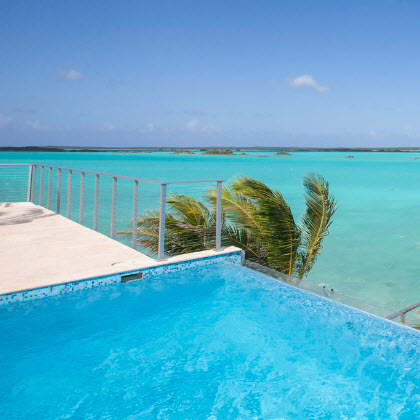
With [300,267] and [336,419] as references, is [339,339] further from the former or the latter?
[300,267]

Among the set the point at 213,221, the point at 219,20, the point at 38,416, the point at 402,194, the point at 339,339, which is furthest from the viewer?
the point at 402,194

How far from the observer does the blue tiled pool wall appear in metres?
3.97

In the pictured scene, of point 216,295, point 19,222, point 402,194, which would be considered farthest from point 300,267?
point 402,194

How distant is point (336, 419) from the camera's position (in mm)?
2742

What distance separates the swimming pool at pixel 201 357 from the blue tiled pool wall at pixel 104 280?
75 millimetres

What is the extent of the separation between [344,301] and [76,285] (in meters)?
2.83

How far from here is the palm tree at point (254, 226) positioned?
6723 millimetres

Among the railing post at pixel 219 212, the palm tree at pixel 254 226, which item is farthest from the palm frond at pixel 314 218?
the railing post at pixel 219 212

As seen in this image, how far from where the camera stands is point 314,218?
23.6 ft

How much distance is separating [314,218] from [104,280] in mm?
4076

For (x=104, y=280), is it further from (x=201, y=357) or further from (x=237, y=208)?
(x=237, y=208)

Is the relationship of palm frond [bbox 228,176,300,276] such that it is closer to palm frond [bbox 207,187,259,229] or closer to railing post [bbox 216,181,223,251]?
palm frond [bbox 207,187,259,229]

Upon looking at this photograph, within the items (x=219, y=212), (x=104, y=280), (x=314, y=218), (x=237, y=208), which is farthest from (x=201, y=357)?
(x=314, y=218)

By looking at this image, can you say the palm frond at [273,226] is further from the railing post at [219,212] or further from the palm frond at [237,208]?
the railing post at [219,212]
